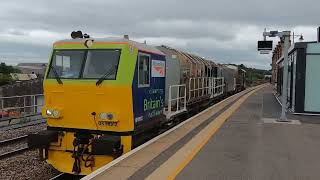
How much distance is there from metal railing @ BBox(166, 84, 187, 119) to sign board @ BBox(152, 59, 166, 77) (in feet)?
3.64

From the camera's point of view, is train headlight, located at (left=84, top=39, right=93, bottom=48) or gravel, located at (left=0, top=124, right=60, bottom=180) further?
gravel, located at (left=0, top=124, right=60, bottom=180)

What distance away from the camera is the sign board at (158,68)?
11.5m

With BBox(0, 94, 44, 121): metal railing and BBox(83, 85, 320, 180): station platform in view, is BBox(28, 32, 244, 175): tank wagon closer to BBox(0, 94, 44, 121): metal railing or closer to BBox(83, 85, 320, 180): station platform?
BBox(83, 85, 320, 180): station platform

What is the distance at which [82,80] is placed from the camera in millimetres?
9836

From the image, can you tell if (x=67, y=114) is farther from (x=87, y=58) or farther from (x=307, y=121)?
(x=307, y=121)

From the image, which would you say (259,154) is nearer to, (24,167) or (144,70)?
(144,70)

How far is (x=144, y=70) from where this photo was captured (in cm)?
1065

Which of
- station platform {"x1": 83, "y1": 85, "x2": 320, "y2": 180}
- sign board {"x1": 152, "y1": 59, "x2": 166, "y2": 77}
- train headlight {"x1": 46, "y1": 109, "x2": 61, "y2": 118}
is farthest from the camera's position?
sign board {"x1": 152, "y1": 59, "x2": 166, "y2": 77}

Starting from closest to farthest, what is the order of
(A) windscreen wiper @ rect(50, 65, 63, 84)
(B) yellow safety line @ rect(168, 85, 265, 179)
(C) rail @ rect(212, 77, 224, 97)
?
1. (B) yellow safety line @ rect(168, 85, 265, 179)
2. (A) windscreen wiper @ rect(50, 65, 63, 84)
3. (C) rail @ rect(212, 77, 224, 97)

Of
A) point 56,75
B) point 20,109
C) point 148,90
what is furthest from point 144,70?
point 20,109

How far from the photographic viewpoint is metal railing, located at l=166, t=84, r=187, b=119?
44.5 feet

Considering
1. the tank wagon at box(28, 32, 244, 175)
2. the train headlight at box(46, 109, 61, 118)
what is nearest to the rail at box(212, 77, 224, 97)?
the tank wagon at box(28, 32, 244, 175)

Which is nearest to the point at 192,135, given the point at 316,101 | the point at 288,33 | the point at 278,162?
the point at 278,162

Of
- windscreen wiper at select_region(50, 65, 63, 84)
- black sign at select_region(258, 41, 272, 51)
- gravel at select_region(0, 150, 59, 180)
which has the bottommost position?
gravel at select_region(0, 150, 59, 180)
